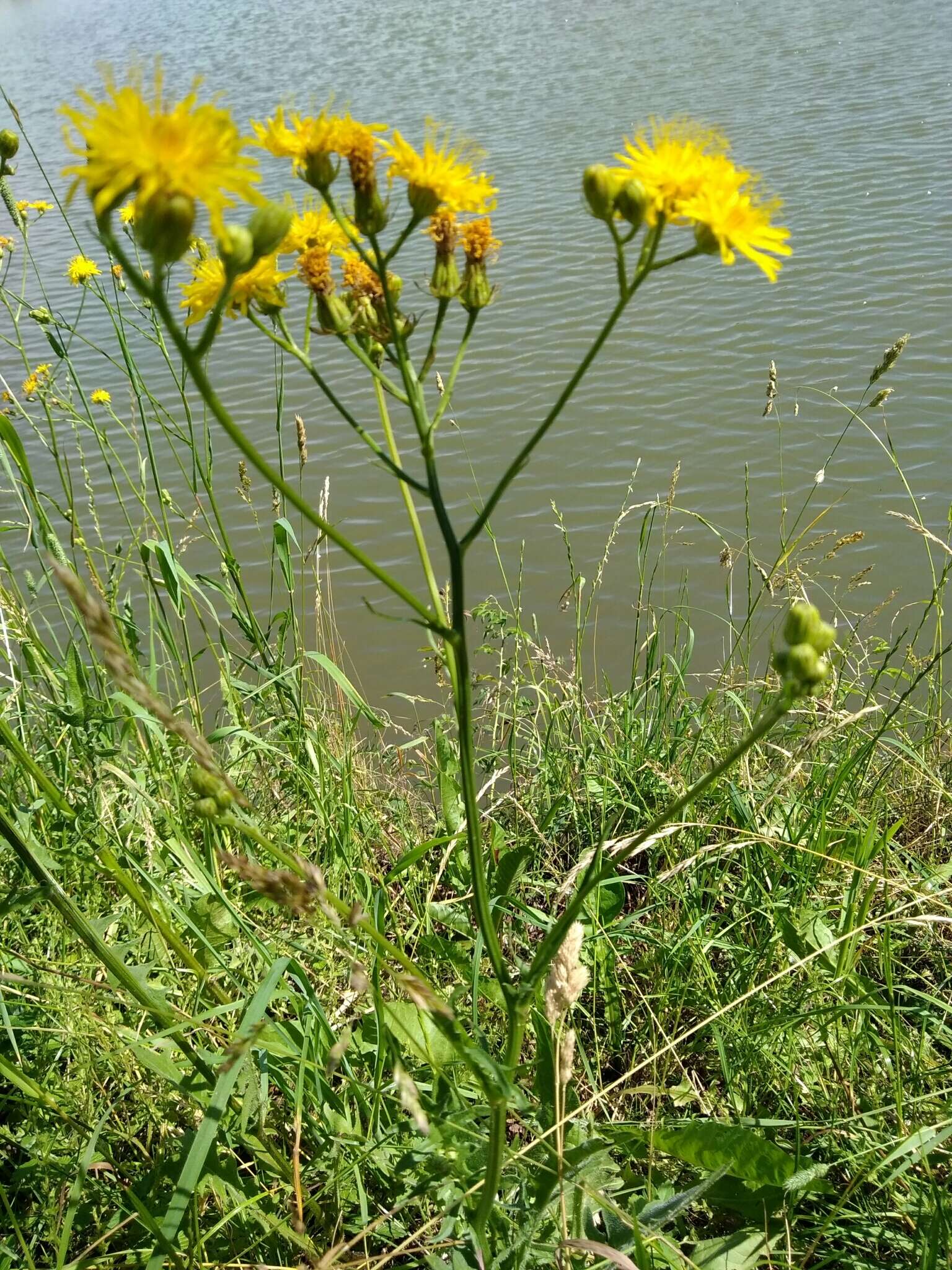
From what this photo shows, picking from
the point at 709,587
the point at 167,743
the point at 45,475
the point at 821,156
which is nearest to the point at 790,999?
the point at 167,743

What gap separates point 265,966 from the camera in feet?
6.23

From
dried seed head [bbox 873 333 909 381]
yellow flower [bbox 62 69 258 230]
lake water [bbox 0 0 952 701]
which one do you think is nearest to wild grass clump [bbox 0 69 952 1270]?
yellow flower [bbox 62 69 258 230]

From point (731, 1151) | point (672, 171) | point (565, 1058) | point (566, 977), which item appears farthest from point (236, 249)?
point (731, 1151)

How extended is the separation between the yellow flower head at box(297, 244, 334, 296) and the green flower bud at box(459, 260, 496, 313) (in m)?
0.16

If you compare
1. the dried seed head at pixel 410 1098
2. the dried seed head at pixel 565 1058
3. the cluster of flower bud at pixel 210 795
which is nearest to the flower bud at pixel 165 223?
the cluster of flower bud at pixel 210 795

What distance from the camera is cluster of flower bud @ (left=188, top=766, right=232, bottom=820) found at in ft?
4.02

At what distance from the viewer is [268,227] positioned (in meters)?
0.93

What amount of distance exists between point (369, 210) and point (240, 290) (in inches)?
6.4

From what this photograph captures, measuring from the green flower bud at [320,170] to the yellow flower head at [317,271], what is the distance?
7cm

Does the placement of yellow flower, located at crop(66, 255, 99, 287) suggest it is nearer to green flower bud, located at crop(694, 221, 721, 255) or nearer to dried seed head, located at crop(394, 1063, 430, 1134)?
green flower bud, located at crop(694, 221, 721, 255)

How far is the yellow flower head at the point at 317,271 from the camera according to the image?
3.79 ft

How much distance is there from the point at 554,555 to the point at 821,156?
6487 mm

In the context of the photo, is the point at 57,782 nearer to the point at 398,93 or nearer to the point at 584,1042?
the point at 584,1042

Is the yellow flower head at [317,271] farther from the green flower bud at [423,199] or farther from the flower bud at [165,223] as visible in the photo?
the flower bud at [165,223]
